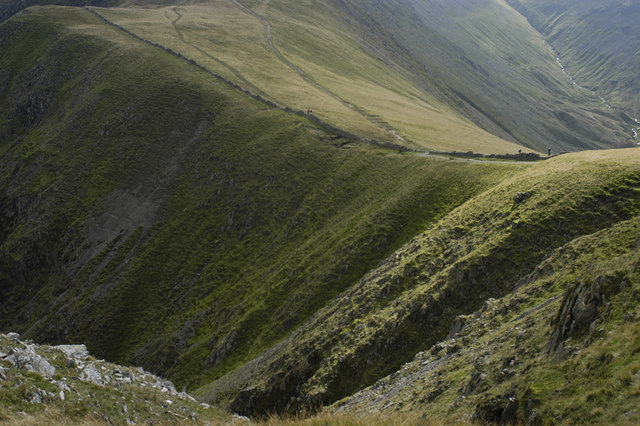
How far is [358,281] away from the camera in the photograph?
1889 inches

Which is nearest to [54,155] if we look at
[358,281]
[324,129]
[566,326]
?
[324,129]

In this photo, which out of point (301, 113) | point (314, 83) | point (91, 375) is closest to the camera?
point (91, 375)

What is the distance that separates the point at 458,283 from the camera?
34.4m

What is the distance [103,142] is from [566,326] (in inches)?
3811

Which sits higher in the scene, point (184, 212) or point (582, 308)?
point (582, 308)

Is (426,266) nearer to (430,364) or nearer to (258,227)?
(430,364)

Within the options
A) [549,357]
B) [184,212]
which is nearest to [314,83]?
[184,212]

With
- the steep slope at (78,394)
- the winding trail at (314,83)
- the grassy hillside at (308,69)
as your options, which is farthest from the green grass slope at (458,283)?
the winding trail at (314,83)

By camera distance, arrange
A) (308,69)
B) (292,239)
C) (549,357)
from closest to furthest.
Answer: (549,357) → (292,239) → (308,69)

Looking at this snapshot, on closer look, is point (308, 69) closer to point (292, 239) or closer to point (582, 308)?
point (292, 239)

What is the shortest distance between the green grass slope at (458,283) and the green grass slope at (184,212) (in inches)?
277

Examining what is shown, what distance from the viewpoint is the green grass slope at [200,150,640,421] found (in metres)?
28.0

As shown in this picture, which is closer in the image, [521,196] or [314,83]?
[521,196]

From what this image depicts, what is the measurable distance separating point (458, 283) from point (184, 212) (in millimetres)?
56241
